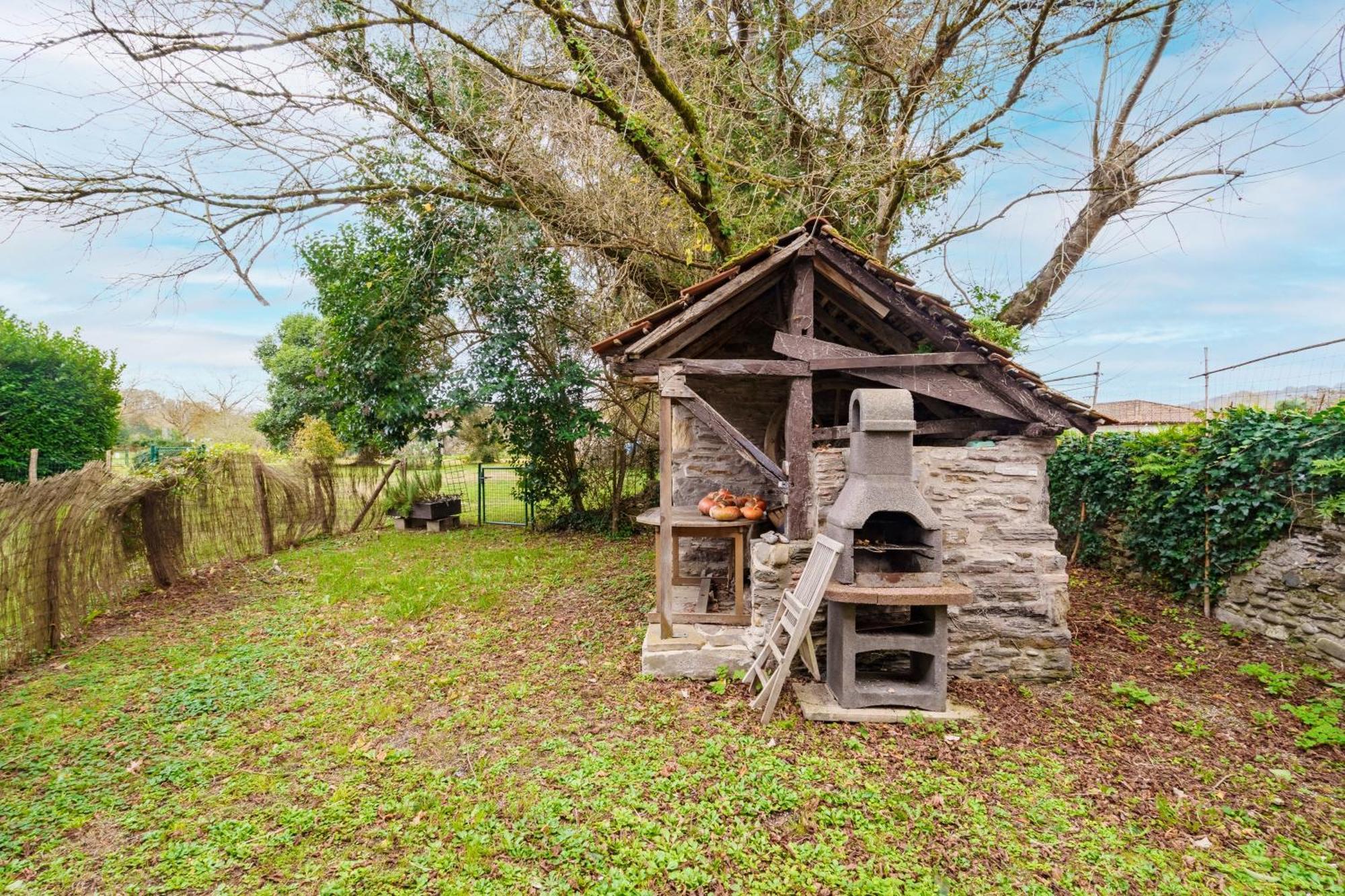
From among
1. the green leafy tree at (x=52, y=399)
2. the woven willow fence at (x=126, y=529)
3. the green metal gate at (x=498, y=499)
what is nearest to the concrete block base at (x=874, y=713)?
the woven willow fence at (x=126, y=529)

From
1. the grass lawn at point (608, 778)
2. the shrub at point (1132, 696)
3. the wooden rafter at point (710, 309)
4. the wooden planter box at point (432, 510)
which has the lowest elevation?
the grass lawn at point (608, 778)

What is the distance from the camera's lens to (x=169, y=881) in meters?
2.77

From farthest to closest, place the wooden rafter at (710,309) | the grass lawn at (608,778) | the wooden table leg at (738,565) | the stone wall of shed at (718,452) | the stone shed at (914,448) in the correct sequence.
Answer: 1. the stone wall of shed at (718,452)
2. the wooden table leg at (738,565)
3. the wooden rafter at (710,309)
4. the stone shed at (914,448)
5. the grass lawn at (608,778)

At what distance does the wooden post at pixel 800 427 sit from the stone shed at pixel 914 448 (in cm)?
1

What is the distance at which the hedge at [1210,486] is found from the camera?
16.8 ft

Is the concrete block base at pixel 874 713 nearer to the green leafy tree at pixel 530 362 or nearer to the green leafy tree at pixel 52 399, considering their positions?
the green leafy tree at pixel 530 362

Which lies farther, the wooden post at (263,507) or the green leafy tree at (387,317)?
the green leafy tree at (387,317)

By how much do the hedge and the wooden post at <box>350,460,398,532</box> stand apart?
41.7ft

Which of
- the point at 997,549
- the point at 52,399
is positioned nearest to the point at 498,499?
the point at 52,399

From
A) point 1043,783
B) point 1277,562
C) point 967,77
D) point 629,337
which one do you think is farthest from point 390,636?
point 967,77

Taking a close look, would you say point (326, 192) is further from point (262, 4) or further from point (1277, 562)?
point (1277, 562)

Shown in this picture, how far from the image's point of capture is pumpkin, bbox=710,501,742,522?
5.43 metres

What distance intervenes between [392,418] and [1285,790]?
12294mm

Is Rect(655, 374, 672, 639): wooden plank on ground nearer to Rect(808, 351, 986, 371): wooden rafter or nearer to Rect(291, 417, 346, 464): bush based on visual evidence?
Rect(808, 351, 986, 371): wooden rafter
